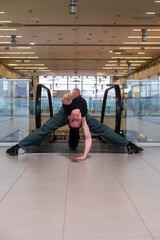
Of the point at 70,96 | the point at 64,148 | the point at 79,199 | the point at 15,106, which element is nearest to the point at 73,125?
the point at 70,96

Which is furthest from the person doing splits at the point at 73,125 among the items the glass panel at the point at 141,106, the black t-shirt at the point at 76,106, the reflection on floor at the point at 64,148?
the glass panel at the point at 141,106

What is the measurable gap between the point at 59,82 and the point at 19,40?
16490mm

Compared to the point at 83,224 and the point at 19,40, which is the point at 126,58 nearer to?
the point at 19,40

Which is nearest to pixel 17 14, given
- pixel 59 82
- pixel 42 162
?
pixel 42 162

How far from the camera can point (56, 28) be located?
1509 cm

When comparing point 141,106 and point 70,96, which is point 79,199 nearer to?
point 70,96

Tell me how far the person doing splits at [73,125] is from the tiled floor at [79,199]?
20.3 inches

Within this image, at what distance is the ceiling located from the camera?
461 inches

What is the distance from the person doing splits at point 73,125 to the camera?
4.93m

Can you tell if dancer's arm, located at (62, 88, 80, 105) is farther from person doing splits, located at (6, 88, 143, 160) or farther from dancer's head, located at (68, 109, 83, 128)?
dancer's head, located at (68, 109, 83, 128)

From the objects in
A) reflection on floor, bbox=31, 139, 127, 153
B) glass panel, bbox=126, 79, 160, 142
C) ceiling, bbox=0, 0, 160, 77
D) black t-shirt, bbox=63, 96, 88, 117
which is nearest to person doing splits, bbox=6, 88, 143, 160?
black t-shirt, bbox=63, 96, 88, 117

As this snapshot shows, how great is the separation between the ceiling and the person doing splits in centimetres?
616

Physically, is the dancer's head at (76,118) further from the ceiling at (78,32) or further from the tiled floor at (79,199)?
the ceiling at (78,32)

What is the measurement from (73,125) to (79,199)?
2126mm
